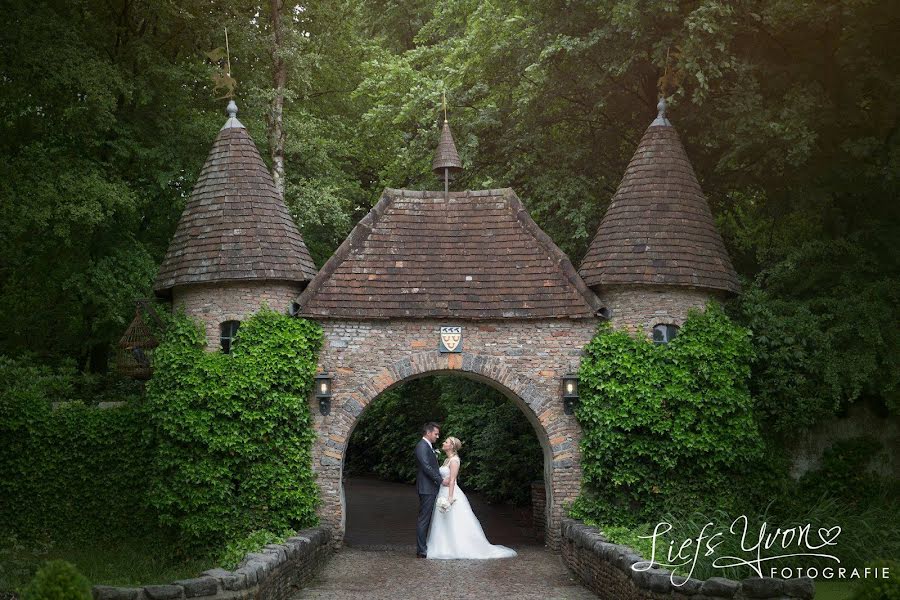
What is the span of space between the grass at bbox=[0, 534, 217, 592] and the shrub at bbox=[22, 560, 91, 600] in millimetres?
5105

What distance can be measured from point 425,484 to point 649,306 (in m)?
4.17

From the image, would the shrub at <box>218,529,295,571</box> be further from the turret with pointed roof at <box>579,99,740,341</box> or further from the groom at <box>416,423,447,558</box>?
the turret with pointed roof at <box>579,99,740,341</box>

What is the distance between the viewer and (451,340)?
14789 millimetres

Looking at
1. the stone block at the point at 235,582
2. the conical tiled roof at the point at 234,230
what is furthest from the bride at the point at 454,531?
the stone block at the point at 235,582

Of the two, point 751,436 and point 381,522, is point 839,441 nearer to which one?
point 751,436

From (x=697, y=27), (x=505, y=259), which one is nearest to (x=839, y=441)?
(x=505, y=259)

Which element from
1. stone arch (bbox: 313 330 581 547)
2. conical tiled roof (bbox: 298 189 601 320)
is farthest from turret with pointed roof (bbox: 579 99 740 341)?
stone arch (bbox: 313 330 581 547)

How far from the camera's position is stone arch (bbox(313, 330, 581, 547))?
14.7 metres

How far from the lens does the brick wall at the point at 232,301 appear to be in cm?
1478

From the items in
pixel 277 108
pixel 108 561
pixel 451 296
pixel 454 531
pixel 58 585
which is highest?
pixel 277 108

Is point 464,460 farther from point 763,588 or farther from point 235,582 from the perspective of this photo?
point 763,588

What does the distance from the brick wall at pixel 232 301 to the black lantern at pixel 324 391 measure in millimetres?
1181

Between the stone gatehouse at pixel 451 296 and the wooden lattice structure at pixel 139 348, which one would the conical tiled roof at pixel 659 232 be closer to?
the stone gatehouse at pixel 451 296

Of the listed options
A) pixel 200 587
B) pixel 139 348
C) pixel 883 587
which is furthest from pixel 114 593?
pixel 139 348
